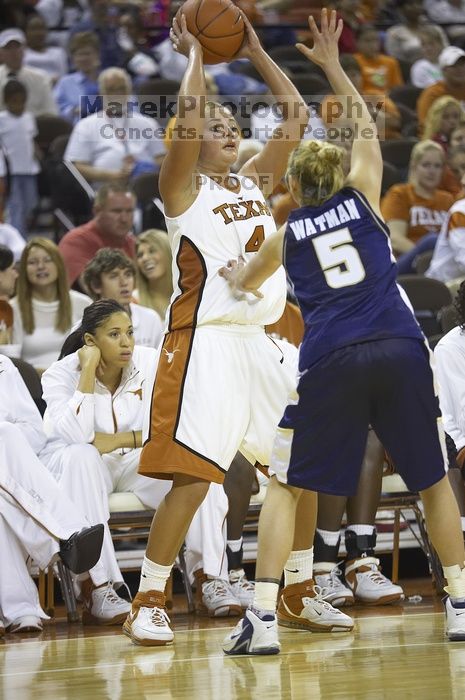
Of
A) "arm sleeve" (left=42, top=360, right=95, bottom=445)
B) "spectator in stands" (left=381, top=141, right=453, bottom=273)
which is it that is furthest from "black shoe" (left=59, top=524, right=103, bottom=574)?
"spectator in stands" (left=381, top=141, right=453, bottom=273)

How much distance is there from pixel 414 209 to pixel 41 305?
337 centimetres

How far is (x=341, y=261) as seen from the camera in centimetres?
405

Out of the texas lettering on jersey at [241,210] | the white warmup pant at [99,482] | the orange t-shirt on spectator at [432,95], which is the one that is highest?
the orange t-shirt on spectator at [432,95]

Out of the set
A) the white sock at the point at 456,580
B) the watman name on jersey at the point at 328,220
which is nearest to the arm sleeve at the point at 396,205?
the watman name on jersey at the point at 328,220

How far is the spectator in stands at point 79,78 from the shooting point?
11.5 m

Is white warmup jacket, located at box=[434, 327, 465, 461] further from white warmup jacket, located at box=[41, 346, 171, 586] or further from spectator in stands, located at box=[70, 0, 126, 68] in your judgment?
spectator in stands, located at box=[70, 0, 126, 68]

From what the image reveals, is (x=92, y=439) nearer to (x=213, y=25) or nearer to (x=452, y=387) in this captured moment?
(x=452, y=387)

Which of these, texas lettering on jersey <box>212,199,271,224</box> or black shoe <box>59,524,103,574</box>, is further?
black shoe <box>59,524,103,574</box>

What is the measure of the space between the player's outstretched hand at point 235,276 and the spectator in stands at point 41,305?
8.76 feet

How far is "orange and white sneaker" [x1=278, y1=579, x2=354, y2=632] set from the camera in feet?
15.2

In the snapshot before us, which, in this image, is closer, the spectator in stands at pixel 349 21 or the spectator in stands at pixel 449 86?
the spectator in stands at pixel 449 86

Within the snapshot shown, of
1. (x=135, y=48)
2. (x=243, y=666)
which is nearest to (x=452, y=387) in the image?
(x=243, y=666)

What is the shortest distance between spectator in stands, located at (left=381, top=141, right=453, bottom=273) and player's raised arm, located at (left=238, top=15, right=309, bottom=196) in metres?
4.28

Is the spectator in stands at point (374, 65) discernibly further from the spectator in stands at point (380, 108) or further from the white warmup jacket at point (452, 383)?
the white warmup jacket at point (452, 383)
